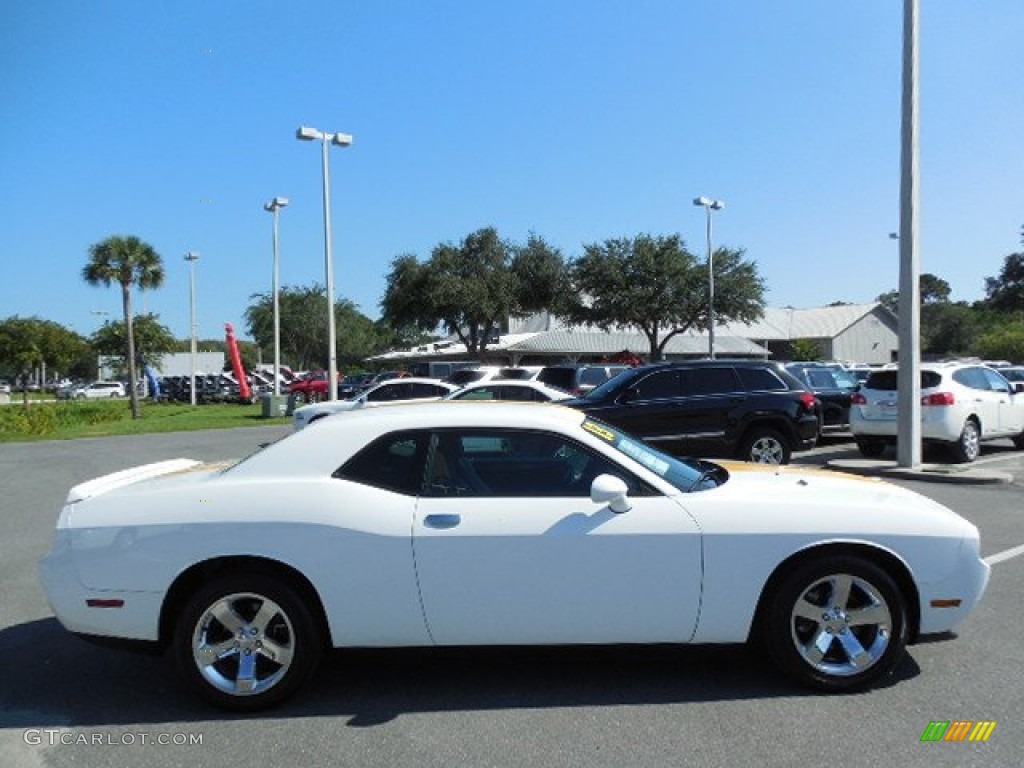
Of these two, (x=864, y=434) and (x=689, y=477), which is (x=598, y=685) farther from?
(x=864, y=434)

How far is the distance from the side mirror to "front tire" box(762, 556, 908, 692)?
0.89 meters

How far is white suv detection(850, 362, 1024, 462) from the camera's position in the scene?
13133mm

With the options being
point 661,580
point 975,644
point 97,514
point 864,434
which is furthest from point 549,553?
point 864,434

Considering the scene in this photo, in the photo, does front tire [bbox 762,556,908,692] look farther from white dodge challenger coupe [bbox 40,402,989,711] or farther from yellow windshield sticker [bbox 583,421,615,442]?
yellow windshield sticker [bbox 583,421,615,442]

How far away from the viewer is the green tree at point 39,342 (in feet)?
199

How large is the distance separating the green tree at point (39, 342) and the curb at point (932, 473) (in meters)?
56.3

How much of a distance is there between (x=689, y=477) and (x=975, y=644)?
2.00 metres

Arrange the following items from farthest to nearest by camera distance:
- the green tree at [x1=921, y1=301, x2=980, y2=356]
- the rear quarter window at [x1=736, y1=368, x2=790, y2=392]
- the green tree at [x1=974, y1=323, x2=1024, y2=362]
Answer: the green tree at [x1=921, y1=301, x2=980, y2=356], the green tree at [x1=974, y1=323, x2=1024, y2=362], the rear quarter window at [x1=736, y1=368, x2=790, y2=392]

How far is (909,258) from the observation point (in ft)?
41.3

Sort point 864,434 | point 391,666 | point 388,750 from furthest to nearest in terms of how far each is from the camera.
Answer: point 864,434
point 391,666
point 388,750

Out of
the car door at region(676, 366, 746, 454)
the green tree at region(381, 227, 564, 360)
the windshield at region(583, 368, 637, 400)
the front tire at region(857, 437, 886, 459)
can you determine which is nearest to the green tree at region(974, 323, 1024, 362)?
the green tree at region(381, 227, 564, 360)

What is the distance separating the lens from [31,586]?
22.3 feet

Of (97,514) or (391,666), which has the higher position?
(97,514)

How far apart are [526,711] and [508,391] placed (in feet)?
39.6
